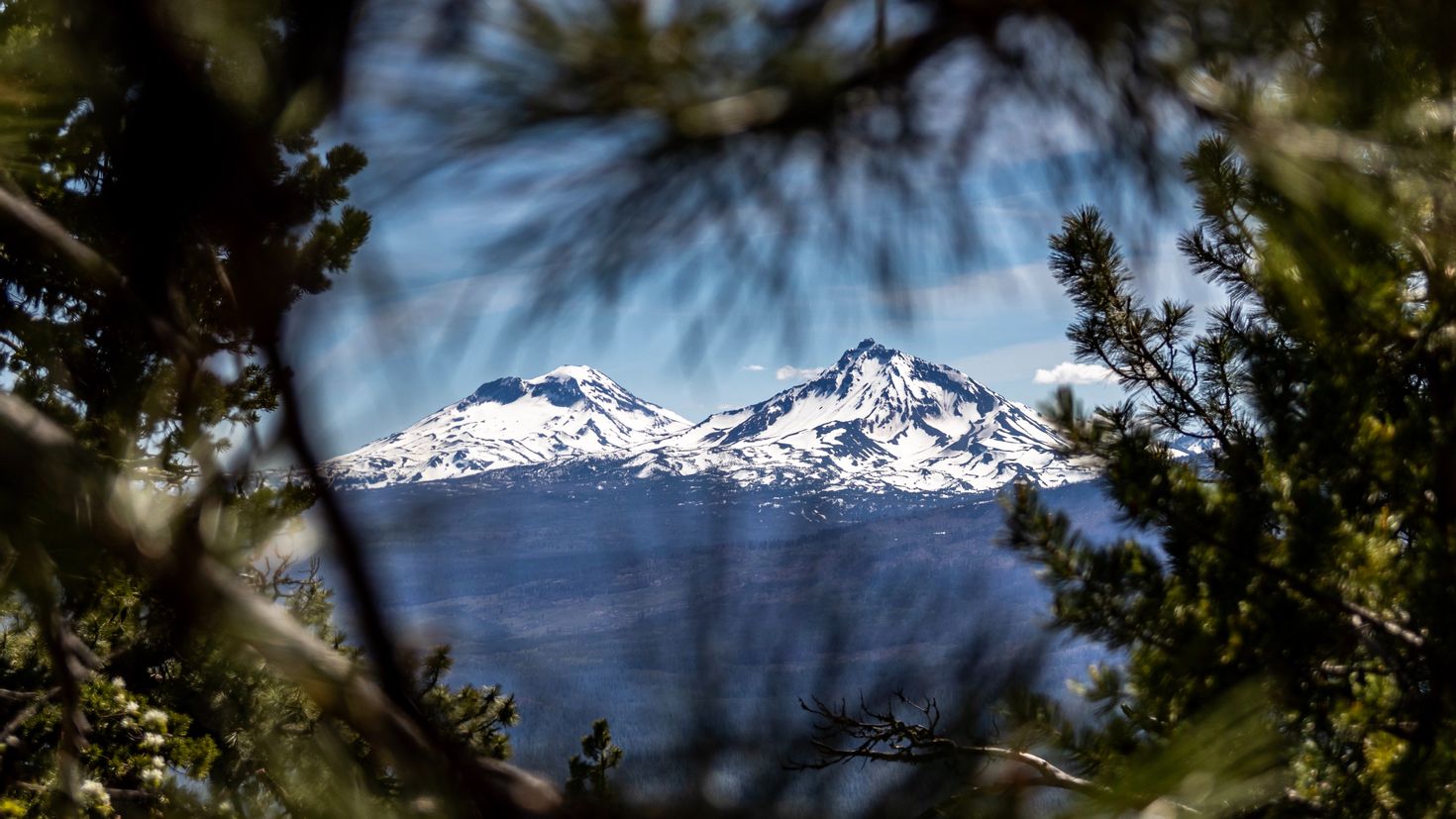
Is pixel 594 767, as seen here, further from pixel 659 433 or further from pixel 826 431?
pixel 826 431

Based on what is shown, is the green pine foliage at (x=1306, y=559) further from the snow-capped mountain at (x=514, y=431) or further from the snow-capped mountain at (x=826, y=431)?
the snow-capped mountain at (x=514, y=431)

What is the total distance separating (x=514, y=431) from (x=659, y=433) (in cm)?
20

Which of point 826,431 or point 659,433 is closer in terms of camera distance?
point 659,433

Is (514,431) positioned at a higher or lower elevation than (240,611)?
higher

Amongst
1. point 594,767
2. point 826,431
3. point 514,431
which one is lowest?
point 594,767

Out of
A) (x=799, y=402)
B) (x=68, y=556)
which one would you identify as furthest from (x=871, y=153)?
(x=68, y=556)

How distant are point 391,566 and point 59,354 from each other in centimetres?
167

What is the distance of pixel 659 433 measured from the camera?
3.44ft

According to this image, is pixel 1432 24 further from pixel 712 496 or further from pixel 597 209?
pixel 712 496

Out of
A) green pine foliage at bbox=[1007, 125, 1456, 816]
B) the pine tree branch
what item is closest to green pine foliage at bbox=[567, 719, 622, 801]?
the pine tree branch

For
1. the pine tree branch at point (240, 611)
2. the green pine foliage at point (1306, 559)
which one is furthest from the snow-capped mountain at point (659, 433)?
the green pine foliage at point (1306, 559)

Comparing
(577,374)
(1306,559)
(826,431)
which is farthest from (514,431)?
(1306,559)

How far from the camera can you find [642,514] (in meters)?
0.59

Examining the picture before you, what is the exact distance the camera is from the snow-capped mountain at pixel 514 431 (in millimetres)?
635
